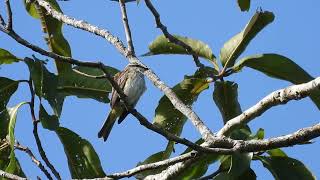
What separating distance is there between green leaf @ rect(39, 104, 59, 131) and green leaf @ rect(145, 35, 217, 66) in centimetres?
79

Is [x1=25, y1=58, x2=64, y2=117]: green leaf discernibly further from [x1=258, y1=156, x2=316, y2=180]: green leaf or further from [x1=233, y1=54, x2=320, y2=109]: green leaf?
[x1=258, y1=156, x2=316, y2=180]: green leaf

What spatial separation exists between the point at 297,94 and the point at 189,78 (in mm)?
1340

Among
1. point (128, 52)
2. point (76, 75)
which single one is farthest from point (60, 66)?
point (128, 52)

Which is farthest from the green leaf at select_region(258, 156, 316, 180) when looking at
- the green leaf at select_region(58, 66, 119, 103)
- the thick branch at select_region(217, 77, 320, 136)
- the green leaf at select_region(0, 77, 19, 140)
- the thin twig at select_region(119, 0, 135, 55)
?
the green leaf at select_region(0, 77, 19, 140)

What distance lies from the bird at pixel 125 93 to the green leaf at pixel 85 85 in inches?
68.3

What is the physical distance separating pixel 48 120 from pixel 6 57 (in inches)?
31.3

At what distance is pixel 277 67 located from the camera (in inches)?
176

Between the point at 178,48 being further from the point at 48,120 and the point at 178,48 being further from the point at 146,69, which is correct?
the point at 48,120

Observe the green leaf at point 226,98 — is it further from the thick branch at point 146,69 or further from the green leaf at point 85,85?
the green leaf at point 85,85

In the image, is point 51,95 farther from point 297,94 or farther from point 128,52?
point 297,94

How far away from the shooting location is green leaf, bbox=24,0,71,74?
222 inches

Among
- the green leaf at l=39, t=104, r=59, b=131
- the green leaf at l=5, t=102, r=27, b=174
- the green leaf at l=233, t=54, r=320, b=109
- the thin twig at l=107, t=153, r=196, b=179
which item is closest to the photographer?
the thin twig at l=107, t=153, r=196, b=179

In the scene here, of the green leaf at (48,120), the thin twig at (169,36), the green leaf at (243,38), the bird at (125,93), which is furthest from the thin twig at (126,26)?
the bird at (125,93)

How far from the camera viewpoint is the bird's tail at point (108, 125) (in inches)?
298
